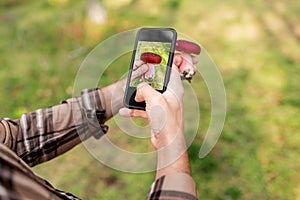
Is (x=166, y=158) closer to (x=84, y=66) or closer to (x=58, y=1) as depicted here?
(x=84, y=66)

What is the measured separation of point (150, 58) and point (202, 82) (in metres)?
2.03

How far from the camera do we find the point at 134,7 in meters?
4.83

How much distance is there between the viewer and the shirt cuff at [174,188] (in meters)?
1.06

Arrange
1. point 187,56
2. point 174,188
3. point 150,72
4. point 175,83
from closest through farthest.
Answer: point 174,188 < point 175,83 < point 150,72 < point 187,56

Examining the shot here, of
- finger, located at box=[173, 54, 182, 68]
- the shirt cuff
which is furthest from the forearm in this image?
finger, located at box=[173, 54, 182, 68]

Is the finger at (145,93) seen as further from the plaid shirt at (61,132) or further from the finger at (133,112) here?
the plaid shirt at (61,132)

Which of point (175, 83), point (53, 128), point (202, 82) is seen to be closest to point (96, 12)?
point (202, 82)

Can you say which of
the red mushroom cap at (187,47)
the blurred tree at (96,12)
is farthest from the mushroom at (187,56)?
the blurred tree at (96,12)

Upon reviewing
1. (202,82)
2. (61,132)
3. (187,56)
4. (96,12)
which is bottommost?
(202,82)

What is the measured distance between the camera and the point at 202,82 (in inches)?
139

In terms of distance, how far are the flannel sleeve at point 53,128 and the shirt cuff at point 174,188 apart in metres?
0.62

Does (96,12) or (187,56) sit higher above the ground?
(187,56)

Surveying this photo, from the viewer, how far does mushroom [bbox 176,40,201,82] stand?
1.61 meters

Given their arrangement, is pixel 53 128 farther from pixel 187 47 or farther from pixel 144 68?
pixel 187 47
